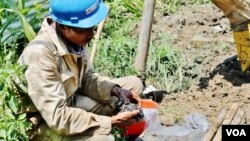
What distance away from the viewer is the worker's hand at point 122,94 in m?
4.37

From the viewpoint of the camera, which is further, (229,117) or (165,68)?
(165,68)

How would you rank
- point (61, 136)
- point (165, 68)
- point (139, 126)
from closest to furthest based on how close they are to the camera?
point (61, 136)
point (139, 126)
point (165, 68)

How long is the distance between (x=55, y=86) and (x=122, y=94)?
2.52 ft

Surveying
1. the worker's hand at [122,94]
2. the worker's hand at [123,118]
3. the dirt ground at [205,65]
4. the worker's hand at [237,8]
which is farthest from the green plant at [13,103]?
the worker's hand at [237,8]

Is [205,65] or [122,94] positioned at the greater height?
[122,94]

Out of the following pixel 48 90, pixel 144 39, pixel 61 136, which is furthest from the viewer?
pixel 144 39

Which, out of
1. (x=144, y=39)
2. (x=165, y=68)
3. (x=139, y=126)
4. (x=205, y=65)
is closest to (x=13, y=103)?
(x=139, y=126)

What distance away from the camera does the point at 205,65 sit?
5.98 metres

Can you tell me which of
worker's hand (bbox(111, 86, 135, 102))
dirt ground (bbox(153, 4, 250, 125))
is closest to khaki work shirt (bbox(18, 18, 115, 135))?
worker's hand (bbox(111, 86, 135, 102))

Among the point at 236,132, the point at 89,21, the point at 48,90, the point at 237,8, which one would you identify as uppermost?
the point at 89,21

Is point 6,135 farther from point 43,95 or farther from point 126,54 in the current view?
point 126,54

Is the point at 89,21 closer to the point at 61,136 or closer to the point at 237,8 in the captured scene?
A: the point at 61,136

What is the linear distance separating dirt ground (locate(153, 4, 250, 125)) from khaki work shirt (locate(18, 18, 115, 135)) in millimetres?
1394

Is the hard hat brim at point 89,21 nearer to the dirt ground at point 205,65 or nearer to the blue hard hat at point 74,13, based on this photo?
the blue hard hat at point 74,13
